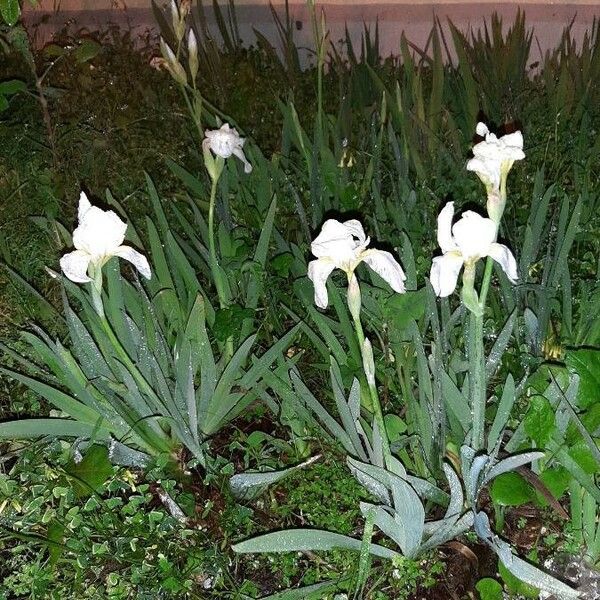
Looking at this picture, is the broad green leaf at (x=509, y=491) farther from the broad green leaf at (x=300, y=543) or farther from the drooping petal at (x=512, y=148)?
the drooping petal at (x=512, y=148)

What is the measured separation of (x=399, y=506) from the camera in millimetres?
870

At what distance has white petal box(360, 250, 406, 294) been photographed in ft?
2.74

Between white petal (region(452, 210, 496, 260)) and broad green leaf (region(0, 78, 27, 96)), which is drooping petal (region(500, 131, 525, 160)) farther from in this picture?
broad green leaf (region(0, 78, 27, 96))

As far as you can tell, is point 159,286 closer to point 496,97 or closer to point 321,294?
point 321,294

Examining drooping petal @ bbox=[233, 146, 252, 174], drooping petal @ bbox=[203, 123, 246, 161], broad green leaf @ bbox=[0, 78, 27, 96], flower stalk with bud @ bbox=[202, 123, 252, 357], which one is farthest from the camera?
broad green leaf @ bbox=[0, 78, 27, 96]

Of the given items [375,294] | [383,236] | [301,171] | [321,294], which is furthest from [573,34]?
[321,294]

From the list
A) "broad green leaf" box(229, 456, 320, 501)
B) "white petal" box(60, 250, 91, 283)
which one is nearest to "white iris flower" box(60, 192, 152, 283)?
"white petal" box(60, 250, 91, 283)

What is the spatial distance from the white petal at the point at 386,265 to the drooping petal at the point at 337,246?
2 cm

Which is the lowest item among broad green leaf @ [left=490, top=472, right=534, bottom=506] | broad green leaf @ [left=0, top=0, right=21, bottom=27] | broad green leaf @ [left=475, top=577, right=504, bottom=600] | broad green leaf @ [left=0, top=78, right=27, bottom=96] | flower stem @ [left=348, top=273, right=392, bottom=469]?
broad green leaf @ [left=475, top=577, right=504, bottom=600]

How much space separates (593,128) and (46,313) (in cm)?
156

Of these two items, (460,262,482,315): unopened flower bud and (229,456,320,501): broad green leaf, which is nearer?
(460,262,482,315): unopened flower bud

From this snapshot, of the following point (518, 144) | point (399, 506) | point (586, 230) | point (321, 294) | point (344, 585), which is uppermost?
point (518, 144)

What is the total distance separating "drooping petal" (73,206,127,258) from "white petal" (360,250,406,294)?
1.00 feet

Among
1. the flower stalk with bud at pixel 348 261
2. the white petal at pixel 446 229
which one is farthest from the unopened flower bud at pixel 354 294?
the white petal at pixel 446 229
